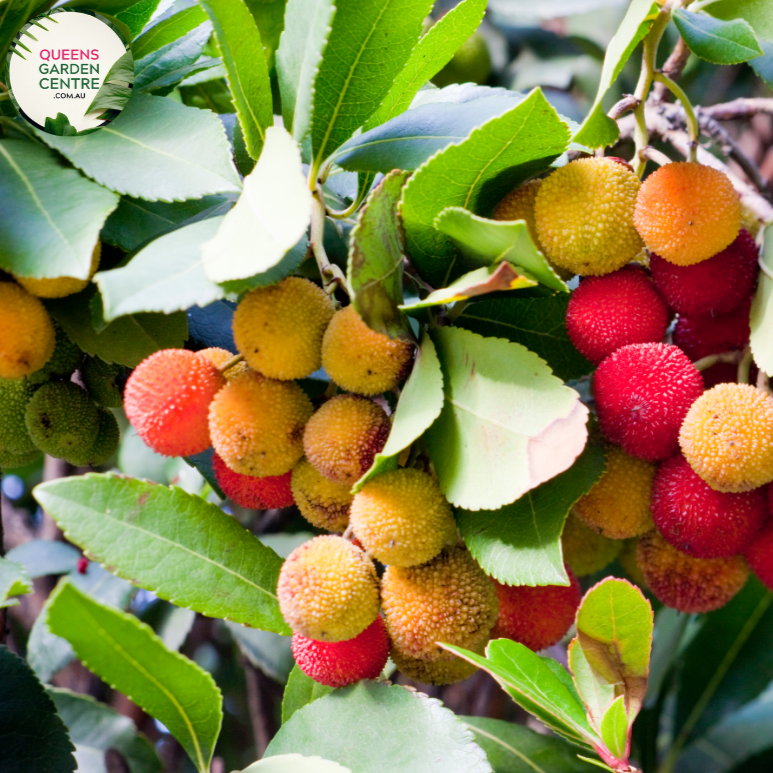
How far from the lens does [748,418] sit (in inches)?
20.6

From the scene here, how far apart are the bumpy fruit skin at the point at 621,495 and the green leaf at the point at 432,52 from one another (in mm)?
333

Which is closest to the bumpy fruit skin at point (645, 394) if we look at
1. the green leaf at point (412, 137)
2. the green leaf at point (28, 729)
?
the green leaf at point (412, 137)

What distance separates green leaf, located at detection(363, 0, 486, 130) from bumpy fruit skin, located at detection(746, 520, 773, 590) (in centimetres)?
44

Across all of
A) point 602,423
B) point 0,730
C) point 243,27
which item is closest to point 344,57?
point 243,27

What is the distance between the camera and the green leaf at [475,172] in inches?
19.6

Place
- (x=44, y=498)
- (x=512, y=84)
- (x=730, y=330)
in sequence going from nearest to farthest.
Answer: (x=44, y=498)
(x=730, y=330)
(x=512, y=84)

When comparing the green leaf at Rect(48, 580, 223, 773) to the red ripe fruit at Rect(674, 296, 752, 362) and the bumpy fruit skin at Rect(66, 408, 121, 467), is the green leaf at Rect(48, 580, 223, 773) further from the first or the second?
the red ripe fruit at Rect(674, 296, 752, 362)

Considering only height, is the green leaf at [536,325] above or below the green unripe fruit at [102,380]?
above

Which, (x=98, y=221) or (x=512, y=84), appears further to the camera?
(x=512, y=84)

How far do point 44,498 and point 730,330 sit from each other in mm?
516

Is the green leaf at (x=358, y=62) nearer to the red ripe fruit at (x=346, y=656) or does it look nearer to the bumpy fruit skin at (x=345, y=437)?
the bumpy fruit skin at (x=345, y=437)

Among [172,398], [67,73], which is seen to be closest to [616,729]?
[172,398]

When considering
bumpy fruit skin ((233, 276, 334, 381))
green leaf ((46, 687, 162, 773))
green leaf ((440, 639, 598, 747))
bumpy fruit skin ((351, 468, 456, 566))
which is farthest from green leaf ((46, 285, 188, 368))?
green leaf ((46, 687, 162, 773))

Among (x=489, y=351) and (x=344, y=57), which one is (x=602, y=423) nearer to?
(x=489, y=351)
